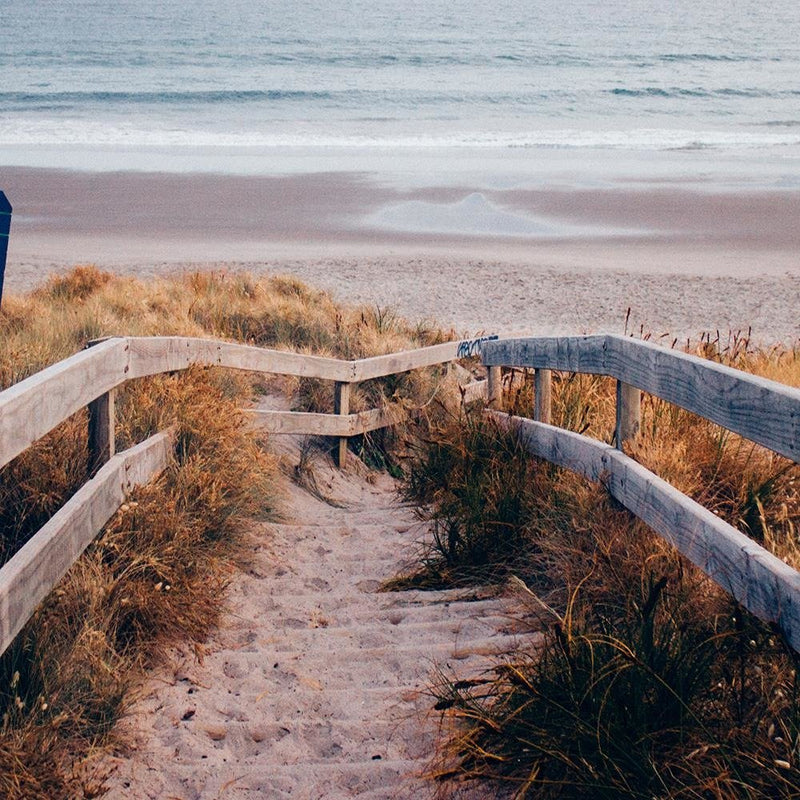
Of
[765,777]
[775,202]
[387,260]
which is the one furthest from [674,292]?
[765,777]

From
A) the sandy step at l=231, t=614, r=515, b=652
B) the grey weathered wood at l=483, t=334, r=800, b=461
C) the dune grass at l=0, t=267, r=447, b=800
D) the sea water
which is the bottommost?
the sandy step at l=231, t=614, r=515, b=652

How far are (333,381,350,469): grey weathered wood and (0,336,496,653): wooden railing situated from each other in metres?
0.87

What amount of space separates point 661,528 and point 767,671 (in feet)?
2.62

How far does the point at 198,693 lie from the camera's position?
12.5 ft

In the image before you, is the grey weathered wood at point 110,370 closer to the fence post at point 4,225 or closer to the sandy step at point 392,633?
the fence post at point 4,225

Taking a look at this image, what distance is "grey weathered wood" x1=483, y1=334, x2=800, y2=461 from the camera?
2762mm

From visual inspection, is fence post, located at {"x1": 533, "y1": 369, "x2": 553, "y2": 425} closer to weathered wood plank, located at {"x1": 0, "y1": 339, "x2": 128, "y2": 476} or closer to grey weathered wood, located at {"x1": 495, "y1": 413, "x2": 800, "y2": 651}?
grey weathered wood, located at {"x1": 495, "y1": 413, "x2": 800, "y2": 651}

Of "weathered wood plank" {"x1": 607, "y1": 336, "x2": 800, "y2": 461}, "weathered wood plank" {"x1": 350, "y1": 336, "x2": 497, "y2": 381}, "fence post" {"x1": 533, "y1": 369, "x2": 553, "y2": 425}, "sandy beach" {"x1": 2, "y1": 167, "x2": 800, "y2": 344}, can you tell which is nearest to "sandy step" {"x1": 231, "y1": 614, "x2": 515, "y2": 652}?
"weathered wood plank" {"x1": 607, "y1": 336, "x2": 800, "y2": 461}

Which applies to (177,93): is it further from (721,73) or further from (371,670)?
(371,670)

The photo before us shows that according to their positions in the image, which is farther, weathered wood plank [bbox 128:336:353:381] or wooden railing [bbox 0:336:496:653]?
weathered wood plank [bbox 128:336:353:381]

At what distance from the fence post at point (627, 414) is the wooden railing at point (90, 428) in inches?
84.0

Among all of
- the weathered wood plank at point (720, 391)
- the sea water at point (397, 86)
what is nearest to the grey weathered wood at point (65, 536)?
the weathered wood plank at point (720, 391)

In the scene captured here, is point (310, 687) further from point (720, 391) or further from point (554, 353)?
point (554, 353)

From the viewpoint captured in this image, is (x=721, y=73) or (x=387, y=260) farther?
(x=721, y=73)
